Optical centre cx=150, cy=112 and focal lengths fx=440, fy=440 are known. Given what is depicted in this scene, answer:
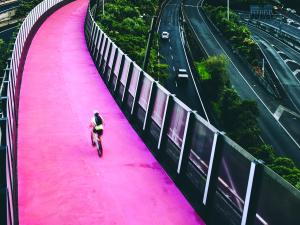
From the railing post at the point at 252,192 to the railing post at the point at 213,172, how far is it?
4.57 feet

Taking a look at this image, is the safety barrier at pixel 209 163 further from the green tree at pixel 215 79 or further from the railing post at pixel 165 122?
the green tree at pixel 215 79

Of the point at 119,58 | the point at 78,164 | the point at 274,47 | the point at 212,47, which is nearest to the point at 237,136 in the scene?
the point at 119,58

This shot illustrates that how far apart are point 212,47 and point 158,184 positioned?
70.2m

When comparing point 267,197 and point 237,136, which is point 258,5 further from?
point 267,197

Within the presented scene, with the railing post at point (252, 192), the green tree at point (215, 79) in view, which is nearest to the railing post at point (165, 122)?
the railing post at point (252, 192)

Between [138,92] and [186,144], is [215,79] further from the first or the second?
[186,144]

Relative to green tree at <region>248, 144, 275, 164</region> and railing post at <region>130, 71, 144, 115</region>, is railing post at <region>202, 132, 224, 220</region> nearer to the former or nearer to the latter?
railing post at <region>130, 71, 144, 115</region>

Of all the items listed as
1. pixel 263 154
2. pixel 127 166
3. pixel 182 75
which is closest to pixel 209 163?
pixel 127 166

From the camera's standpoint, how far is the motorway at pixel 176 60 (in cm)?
5440

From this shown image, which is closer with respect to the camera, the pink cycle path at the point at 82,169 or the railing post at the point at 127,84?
the pink cycle path at the point at 82,169

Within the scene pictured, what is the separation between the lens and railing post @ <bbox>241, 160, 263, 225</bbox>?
8.00 meters

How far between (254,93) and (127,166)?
167 ft

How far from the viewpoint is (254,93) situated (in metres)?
61.5

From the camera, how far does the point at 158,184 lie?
12.0 m
